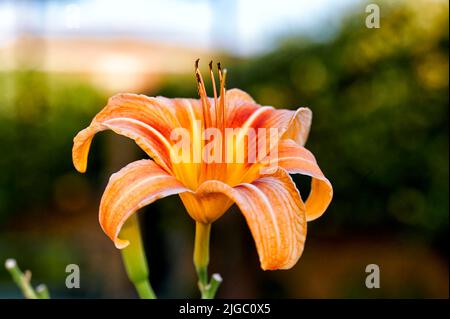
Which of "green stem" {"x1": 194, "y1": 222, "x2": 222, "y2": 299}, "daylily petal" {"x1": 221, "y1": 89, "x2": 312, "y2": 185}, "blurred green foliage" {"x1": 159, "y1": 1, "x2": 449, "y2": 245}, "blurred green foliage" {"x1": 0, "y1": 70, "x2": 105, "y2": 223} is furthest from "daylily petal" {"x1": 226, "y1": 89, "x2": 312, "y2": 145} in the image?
"blurred green foliage" {"x1": 0, "y1": 70, "x2": 105, "y2": 223}

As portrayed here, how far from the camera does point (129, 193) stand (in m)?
0.46

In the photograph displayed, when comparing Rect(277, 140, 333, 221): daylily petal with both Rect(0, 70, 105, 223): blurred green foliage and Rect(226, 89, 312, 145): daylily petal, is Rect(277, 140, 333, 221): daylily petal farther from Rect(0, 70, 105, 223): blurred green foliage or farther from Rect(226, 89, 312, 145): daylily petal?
Rect(0, 70, 105, 223): blurred green foliage

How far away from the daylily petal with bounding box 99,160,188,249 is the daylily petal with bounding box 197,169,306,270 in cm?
3

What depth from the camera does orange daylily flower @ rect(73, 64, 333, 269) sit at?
447mm

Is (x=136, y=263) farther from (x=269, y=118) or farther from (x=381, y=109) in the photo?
(x=381, y=109)

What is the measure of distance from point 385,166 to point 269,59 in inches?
21.0

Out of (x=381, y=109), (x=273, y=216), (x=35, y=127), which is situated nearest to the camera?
(x=273, y=216)

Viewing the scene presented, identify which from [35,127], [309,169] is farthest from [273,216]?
[35,127]

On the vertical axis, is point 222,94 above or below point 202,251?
above

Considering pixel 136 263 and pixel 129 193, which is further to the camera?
pixel 136 263

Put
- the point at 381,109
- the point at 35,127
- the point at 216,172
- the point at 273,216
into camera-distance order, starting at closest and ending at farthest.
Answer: the point at 273,216
the point at 216,172
the point at 381,109
the point at 35,127

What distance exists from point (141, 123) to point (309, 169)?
0.15 meters
